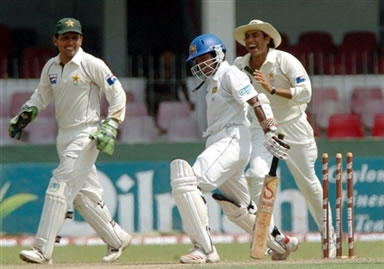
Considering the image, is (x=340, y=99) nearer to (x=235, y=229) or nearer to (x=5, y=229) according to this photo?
(x=235, y=229)

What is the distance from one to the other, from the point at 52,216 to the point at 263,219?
1.65 m

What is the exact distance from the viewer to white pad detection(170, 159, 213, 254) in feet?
35.0

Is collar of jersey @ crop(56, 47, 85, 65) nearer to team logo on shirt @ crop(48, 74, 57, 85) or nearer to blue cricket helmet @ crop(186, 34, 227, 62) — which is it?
team logo on shirt @ crop(48, 74, 57, 85)

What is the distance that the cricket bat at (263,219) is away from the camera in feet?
35.6

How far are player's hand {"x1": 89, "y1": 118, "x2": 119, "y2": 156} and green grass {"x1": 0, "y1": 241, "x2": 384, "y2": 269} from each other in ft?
3.00

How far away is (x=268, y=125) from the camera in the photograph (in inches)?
425

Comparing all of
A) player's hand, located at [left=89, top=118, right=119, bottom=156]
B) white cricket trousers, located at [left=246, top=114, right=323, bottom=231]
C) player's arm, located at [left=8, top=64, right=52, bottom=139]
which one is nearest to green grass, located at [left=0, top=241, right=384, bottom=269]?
white cricket trousers, located at [left=246, top=114, right=323, bottom=231]

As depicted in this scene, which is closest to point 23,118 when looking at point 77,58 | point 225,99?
point 77,58

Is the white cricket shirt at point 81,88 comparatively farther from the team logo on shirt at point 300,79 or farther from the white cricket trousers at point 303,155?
the team logo on shirt at point 300,79

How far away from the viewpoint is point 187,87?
1750cm

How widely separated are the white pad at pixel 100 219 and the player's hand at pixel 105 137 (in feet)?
2.65

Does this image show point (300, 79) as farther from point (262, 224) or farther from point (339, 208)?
point (262, 224)

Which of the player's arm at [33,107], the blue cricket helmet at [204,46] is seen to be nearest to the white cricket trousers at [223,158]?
the blue cricket helmet at [204,46]

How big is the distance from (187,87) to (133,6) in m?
2.97
